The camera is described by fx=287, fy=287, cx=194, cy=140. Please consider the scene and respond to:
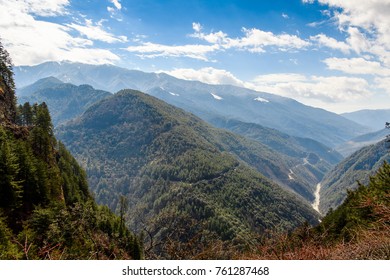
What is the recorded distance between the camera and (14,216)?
1339 inches

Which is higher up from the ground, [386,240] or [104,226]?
[386,240]

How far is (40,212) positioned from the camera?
30188 millimetres

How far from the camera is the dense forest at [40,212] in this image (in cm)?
1775

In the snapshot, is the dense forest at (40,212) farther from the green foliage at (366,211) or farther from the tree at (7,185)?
the green foliage at (366,211)

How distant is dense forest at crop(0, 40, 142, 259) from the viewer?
1775 cm

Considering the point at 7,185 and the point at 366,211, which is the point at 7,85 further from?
the point at 366,211

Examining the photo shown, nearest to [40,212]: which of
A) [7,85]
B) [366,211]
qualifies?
[366,211]

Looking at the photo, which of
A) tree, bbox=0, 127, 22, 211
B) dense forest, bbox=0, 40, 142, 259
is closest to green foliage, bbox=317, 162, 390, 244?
dense forest, bbox=0, 40, 142, 259

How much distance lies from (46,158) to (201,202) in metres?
141

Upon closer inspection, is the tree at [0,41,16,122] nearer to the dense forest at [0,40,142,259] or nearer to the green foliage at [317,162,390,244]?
the dense forest at [0,40,142,259]

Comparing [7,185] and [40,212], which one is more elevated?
[7,185]

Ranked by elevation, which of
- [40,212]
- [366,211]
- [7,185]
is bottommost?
[40,212]
